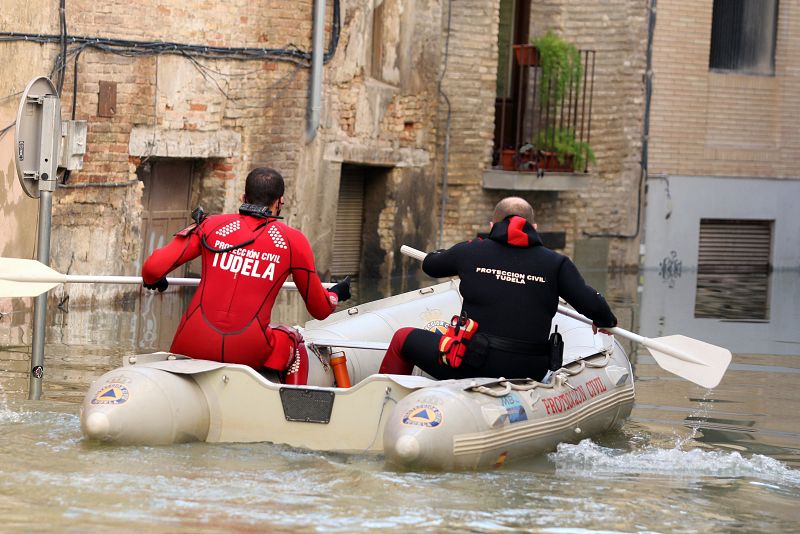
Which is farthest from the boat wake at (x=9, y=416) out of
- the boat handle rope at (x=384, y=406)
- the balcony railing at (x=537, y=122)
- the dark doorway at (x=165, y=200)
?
the balcony railing at (x=537, y=122)

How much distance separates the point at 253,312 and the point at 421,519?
1924 mm

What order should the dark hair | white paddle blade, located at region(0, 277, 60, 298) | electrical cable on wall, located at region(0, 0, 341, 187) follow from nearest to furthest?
the dark hair, white paddle blade, located at region(0, 277, 60, 298), electrical cable on wall, located at region(0, 0, 341, 187)

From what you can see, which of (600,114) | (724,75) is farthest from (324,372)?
(724,75)

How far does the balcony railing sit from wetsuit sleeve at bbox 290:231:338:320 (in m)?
12.9

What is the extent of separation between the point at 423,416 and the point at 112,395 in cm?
151

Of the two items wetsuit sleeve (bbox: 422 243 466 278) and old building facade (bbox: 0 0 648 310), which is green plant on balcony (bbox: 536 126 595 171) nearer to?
old building facade (bbox: 0 0 648 310)

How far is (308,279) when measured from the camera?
7688mm

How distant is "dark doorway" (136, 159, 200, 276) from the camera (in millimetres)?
15508

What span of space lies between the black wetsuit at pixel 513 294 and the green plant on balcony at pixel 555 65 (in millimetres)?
13085

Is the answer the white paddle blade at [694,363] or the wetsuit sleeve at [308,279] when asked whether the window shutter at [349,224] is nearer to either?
the white paddle blade at [694,363]

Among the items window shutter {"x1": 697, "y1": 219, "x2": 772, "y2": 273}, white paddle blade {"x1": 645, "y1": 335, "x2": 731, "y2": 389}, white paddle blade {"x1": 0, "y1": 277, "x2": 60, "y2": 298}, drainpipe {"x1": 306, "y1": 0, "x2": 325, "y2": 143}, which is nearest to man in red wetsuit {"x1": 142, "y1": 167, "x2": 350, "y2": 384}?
white paddle blade {"x1": 0, "y1": 277, "x2": 60, "y2": 298}

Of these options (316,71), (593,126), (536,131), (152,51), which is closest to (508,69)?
(536,131)

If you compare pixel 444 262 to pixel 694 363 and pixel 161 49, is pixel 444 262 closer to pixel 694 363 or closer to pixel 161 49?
pixel 694 363

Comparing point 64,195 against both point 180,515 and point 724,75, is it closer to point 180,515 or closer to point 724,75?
point 180,515
